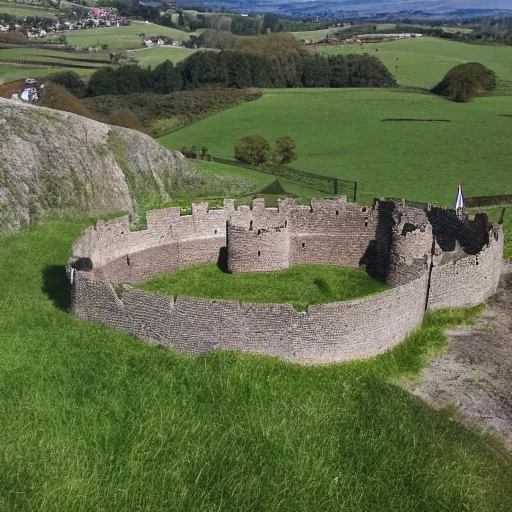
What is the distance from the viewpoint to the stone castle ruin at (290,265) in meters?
16.8

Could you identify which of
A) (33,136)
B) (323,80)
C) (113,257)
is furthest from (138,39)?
(113,257)

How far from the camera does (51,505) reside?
1107cm

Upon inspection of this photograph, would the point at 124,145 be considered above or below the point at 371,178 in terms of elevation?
above

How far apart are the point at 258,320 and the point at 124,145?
21.9 m

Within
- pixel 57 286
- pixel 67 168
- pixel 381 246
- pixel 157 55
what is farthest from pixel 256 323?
pixel 157 55

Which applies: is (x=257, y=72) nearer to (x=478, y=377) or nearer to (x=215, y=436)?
(x=478, y=377)

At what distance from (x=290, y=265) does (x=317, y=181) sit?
21.4 metres

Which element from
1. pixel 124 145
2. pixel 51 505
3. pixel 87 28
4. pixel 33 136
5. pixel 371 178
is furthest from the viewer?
pixel 87 28

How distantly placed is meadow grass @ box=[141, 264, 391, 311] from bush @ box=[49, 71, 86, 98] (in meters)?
61.8

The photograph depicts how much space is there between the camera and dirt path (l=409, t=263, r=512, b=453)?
1506 centimetres

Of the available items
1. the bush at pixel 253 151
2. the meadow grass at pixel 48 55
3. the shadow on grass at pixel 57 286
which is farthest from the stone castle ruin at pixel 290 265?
the meadow grass at pixel 48 55

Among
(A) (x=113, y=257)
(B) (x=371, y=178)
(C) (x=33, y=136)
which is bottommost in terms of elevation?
(B) (x=371, y=178)

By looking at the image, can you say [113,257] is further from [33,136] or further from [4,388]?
[33,136]

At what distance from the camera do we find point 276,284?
74.5ft
